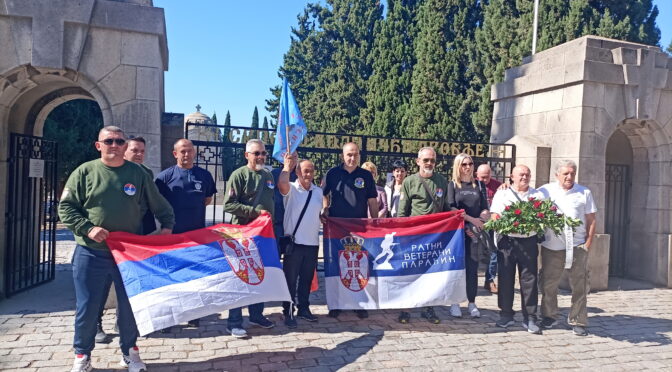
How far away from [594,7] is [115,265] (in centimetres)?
1814

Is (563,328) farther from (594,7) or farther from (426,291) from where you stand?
(594,7)

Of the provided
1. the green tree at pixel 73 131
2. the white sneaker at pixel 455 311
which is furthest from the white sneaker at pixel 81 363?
the green tree at pixel 73 131

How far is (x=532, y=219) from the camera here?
5629 millimetres

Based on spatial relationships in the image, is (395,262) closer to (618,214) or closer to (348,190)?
(348,190)

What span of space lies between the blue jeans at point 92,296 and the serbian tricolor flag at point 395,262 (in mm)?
2507

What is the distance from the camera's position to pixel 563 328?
610 centimetres

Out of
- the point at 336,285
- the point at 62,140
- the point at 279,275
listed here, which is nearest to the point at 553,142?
the point at 336,285

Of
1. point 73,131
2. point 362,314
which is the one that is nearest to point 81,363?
point 362,314

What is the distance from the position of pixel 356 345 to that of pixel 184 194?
2.56 metres

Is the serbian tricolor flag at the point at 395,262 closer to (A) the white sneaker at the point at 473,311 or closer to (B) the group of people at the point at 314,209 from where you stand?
(B) the group of people at the point at 314,209

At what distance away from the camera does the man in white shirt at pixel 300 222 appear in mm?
5727

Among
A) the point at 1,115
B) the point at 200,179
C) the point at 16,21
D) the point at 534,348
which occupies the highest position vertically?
the point at 16,21

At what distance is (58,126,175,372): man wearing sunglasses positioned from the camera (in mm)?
4137

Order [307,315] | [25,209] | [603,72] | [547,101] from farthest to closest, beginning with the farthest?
[547,101] → [603,72] → [25,209] → [307,315]
